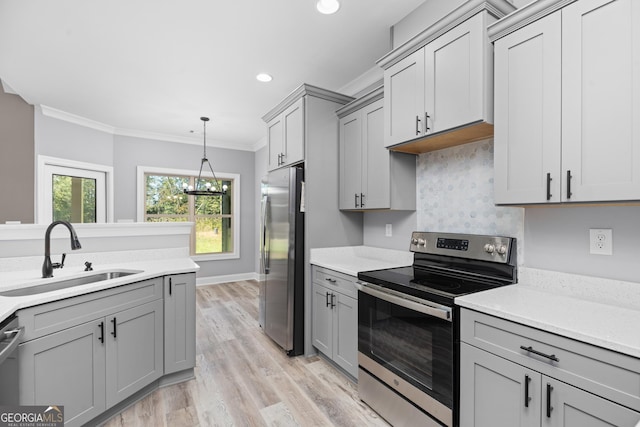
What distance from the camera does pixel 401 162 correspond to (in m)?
2.55

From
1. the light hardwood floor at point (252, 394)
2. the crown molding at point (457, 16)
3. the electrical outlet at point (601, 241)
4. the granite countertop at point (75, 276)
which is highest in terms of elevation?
the crown molding at point (457, 16)

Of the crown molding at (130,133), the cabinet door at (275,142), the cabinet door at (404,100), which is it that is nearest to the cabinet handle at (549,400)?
the cabinet door at (404,100)

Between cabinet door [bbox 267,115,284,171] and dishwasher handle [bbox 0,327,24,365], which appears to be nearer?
dishwasher handle [bbox 0,327,24,365]

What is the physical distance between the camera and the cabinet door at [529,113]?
1.47 metres

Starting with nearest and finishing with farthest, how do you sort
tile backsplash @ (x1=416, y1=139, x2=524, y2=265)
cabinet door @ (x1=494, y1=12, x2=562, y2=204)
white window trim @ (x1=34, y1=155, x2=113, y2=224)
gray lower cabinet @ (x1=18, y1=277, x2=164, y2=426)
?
1. cabinet door @ (x1=494, y1=12, x2=562, y2=204)
2. gray lower cabinet @ (x1=18, y1=277, x2=164, y2=426)
3. tile backsplash @ (x1=416, y1=139, x2=524, y2=265)
4. white window trim @ (x1=34, y1=155, x2=113, y2=224)

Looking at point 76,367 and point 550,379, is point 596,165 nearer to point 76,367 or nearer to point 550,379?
point 550,379

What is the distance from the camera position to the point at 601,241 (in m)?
1.55

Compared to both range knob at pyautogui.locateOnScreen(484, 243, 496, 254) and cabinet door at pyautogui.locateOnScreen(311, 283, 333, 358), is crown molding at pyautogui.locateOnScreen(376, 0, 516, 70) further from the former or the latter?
cabinet door at pyautogui.locateOnScreen(311, 283, 333, 358)

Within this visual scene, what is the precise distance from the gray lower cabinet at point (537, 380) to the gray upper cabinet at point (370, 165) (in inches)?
49.1

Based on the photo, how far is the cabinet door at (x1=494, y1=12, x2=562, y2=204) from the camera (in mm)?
1472

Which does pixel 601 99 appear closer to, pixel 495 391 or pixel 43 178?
pixel 495 391

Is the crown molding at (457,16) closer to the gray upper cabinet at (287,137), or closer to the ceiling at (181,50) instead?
the ceiling at (181,50)

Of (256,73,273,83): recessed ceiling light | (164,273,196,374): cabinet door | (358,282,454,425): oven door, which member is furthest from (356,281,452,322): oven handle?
(256,73,273,83): recessed ceiling light

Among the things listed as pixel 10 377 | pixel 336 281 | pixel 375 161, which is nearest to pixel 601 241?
pixel 375 161
